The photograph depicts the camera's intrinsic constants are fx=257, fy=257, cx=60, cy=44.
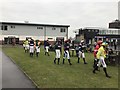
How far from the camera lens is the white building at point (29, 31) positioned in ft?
213

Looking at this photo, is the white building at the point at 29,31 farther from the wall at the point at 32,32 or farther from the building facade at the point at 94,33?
the building facade at the point at 94,33

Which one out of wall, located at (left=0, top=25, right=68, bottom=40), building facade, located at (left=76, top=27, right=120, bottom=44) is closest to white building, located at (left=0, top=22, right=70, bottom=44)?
wall, located at (left=0, top=25, right=68, bottom=40)

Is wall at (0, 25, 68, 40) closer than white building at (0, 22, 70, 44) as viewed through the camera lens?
No

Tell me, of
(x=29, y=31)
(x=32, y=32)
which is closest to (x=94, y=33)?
(x=32, y=32)

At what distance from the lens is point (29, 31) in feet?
223

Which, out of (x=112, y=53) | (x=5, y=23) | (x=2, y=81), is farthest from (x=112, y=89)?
(x=5, y=23)

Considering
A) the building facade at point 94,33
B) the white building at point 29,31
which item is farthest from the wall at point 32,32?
the building facade at point 94,33

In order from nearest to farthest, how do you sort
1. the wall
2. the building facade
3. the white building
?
the building facade < the white building < the wall

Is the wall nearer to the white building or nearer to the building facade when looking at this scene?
the white building

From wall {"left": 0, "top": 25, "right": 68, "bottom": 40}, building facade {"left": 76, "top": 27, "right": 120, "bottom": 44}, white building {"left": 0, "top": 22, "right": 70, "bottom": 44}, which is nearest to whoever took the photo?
building facade {"left": 76, "top": 27, "right": 120, "bottom": 44}

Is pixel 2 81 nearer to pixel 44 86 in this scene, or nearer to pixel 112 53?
pixel 44 86

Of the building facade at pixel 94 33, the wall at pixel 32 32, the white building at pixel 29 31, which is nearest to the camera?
the building facade at pixel 94 33

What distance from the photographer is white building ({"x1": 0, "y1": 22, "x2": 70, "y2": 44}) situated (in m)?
65.1

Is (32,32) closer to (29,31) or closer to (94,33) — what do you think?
(29,31)
